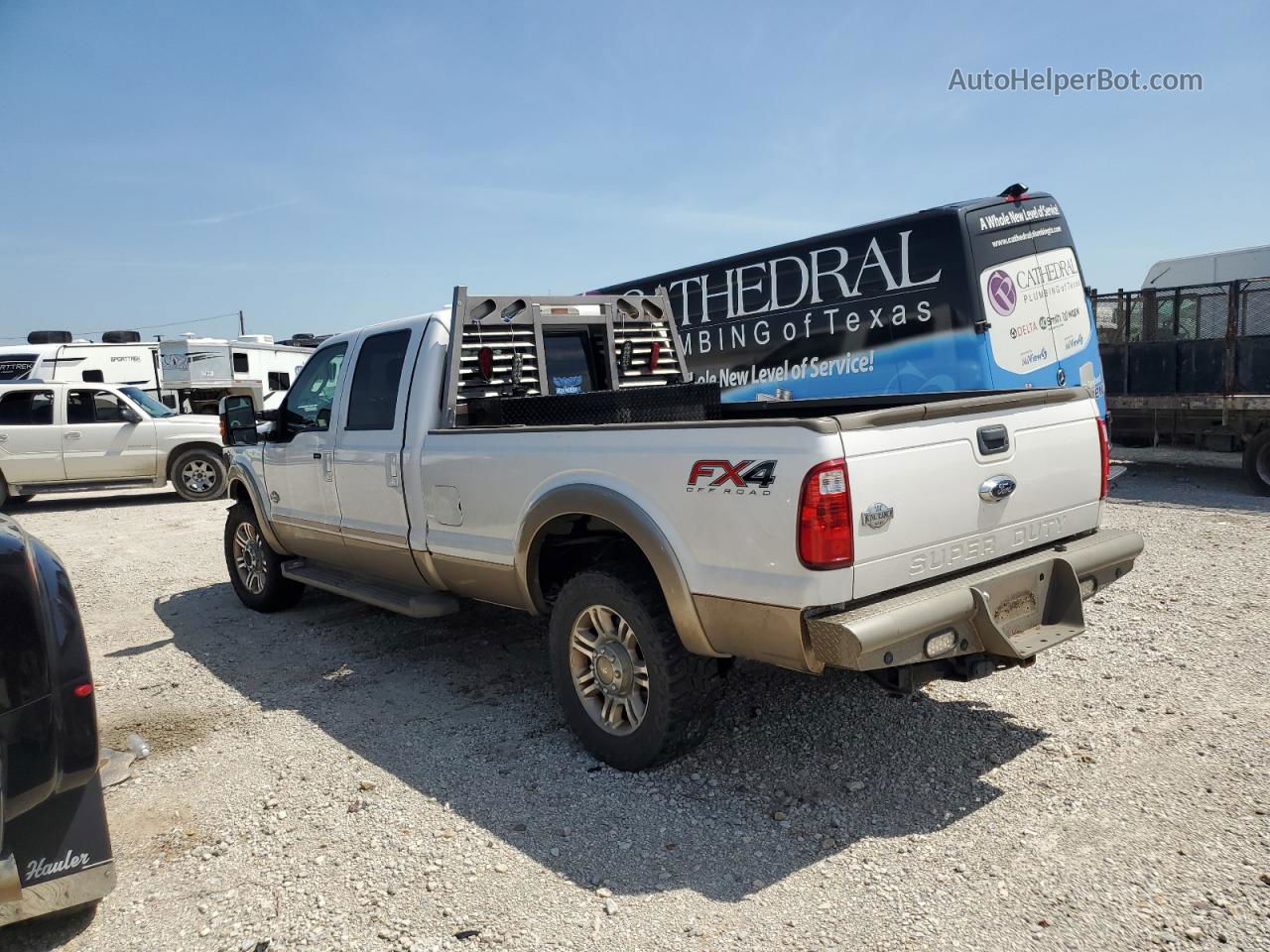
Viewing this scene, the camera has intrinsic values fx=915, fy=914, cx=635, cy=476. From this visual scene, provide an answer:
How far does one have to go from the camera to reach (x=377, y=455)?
16.9 ft

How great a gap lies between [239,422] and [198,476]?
9.15 meters

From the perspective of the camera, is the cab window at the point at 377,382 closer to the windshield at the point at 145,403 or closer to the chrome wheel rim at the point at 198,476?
the chrome wheel rim at the point at 198,476

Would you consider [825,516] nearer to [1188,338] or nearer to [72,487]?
[1188,338]

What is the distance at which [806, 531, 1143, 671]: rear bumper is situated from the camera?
301 centimetres

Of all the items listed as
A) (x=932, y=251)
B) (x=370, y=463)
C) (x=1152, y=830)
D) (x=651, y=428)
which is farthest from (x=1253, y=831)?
(x=932, y=251)

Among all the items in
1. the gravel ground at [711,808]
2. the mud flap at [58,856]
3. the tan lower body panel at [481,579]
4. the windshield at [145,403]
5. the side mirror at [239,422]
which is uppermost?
the windshield at [145,403]

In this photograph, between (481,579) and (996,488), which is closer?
(996,488)

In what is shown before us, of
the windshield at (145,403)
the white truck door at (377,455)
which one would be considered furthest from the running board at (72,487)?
the white truck door at (377,455)

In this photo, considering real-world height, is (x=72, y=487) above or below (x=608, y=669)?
below

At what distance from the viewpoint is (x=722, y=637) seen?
3.36 m

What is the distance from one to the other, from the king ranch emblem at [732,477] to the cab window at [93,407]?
44.8ft

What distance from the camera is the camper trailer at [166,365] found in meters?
21.5

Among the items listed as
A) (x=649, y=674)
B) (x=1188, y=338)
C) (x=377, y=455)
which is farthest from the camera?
(x=1188, y=338)

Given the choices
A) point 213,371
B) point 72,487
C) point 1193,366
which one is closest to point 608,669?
point 1193,366
